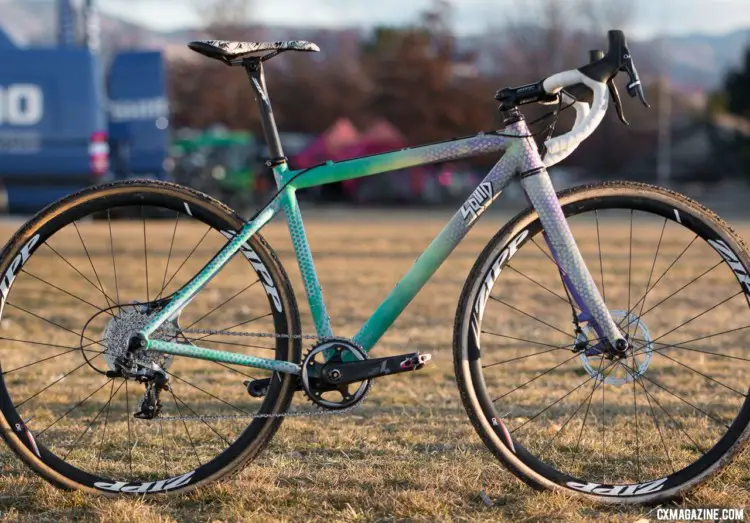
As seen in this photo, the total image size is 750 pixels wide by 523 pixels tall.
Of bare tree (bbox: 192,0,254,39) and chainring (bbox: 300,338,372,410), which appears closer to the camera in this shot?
chainring (bbox: 300,338,372,410)

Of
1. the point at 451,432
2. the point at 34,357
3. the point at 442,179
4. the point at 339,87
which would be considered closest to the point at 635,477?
the point at 451,432

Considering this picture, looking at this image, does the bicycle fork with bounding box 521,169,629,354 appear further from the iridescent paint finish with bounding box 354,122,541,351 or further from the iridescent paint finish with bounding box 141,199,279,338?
the iridescent paint finish with bounding box 141,199,279,338

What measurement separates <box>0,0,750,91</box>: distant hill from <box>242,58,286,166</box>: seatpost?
13.1m

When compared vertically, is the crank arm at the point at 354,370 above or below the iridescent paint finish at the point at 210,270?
below

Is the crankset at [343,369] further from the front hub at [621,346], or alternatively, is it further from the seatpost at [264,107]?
the seatpost at [264,107]

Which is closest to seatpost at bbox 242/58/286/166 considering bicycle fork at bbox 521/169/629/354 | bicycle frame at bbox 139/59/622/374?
bicycle frame at bbox 139/59/622/374

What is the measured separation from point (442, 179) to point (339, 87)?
17.7m

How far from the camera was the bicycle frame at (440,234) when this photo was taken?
3564mm

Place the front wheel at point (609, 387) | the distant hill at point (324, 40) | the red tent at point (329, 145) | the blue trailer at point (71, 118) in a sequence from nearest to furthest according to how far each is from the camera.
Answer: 1. the front wheel at point (609, 387)
2. the blue trailer at point (71, 118)
3. the red tent at point (329, 145)
4. the distant hill at point (324, 40)

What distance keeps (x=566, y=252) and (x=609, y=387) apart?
6.86 feet

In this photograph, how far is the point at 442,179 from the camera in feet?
101

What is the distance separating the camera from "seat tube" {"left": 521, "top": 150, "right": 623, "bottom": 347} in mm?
3551

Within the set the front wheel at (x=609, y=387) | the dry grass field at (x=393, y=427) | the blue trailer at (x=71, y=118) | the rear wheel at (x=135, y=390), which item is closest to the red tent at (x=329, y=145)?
the blue trailer at (x=71, y=118)

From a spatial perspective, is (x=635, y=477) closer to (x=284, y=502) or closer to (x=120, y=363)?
(x=284, y=502)
